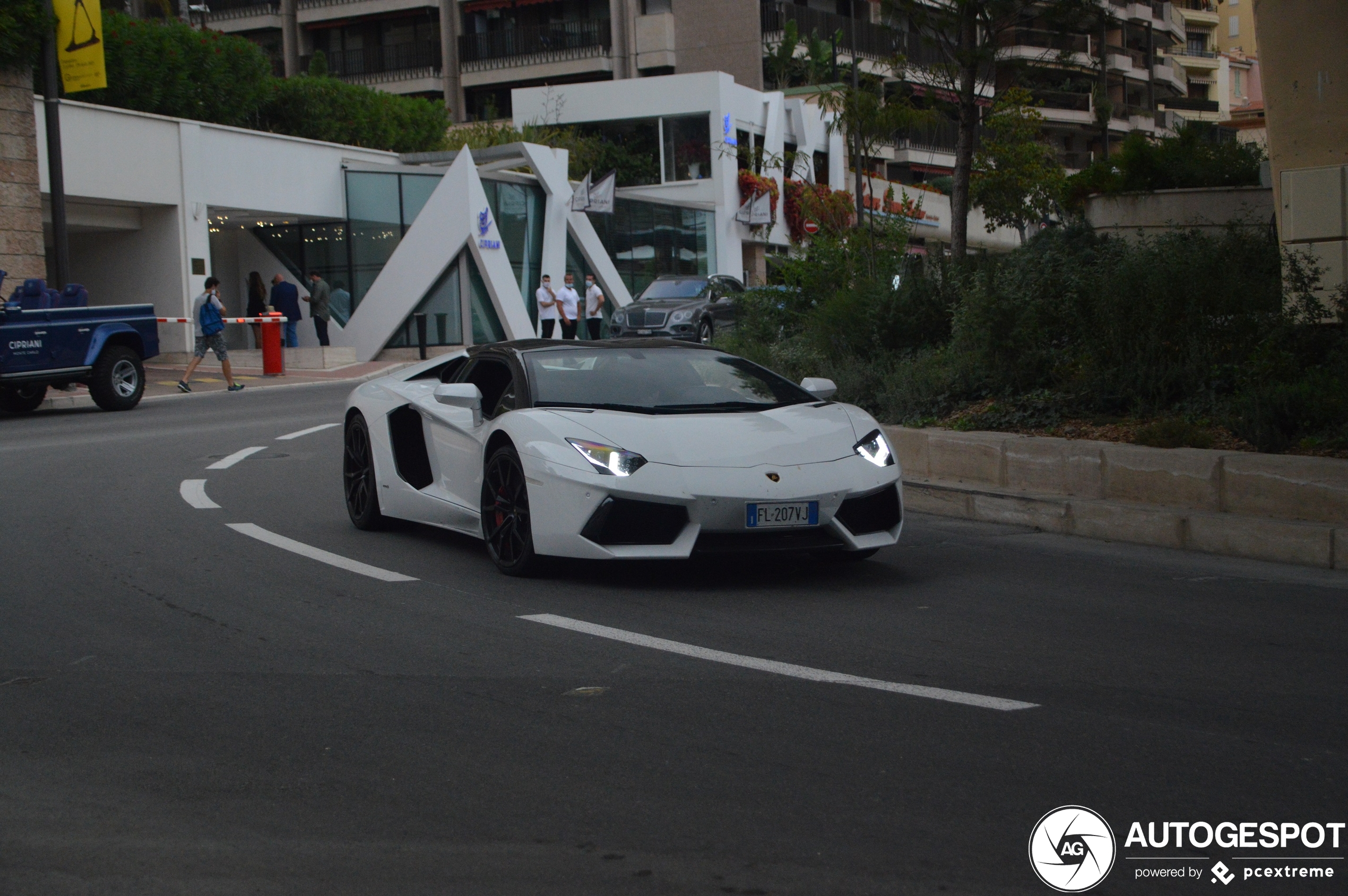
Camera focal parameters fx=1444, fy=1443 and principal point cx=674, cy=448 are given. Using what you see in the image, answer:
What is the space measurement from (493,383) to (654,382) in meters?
1.06

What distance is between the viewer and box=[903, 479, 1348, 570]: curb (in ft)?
25.2

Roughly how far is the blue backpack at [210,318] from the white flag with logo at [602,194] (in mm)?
17052

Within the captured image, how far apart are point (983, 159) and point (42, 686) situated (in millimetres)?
39605

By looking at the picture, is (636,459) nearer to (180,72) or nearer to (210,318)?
(210,318)

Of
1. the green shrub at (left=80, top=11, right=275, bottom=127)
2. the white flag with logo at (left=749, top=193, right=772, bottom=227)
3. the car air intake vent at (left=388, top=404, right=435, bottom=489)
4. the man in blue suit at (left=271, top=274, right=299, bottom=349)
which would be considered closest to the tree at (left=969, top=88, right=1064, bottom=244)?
the white flag with logo at (left=749, top=193, right=772, bottom=227)

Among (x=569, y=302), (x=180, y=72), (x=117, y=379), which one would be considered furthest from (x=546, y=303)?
(x=117, y=379)

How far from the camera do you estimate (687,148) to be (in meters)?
48.8

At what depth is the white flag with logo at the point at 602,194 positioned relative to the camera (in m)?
39.5

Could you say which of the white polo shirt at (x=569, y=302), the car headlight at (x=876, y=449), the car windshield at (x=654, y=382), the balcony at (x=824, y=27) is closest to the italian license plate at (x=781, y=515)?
the car headlight at (x=876, y=449)

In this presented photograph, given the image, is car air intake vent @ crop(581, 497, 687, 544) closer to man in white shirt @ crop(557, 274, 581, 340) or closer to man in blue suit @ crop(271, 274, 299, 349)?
man in blue suit @ crop(271, 274, 299, 349)

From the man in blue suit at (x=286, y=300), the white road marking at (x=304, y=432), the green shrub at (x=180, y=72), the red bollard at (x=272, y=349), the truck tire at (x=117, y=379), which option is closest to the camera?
the white road marking at (x=304, y=432)

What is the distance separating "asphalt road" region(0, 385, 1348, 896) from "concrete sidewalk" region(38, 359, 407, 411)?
1545 cm

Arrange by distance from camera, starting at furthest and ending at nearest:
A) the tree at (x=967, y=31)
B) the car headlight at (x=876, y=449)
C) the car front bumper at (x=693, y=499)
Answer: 1. the tree at (x=967, y=31)
2. the car headlight at (x=876, y=449)
3. the car front bumper at (x=693, y=499)

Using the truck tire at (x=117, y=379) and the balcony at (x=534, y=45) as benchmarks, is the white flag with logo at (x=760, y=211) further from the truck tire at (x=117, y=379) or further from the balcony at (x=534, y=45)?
the truck tire at (x=117, y=379)
